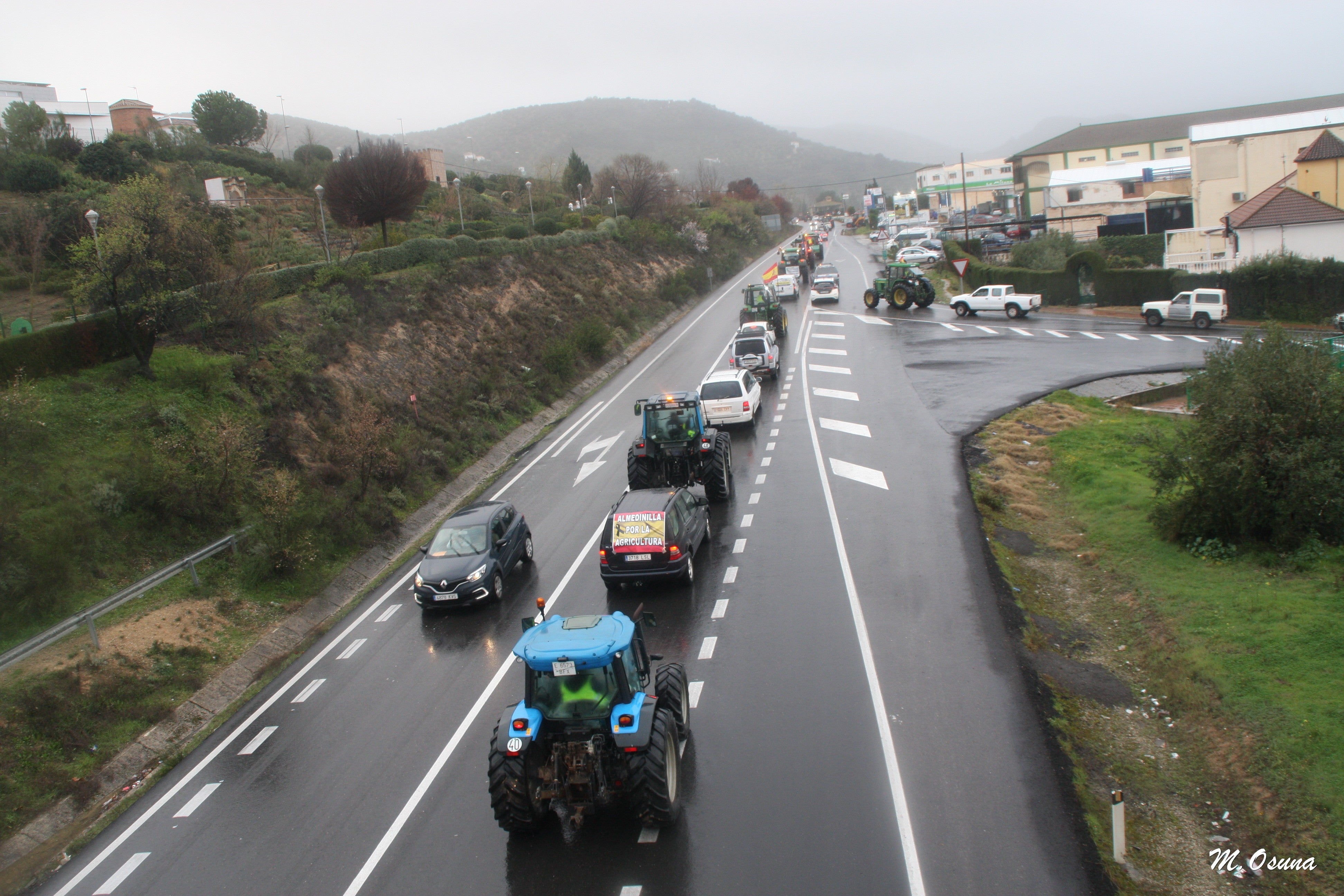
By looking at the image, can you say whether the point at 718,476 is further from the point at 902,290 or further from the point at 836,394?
the point at 902,290

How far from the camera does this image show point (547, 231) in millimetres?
56000

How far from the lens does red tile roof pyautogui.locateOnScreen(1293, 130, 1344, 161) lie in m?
48.3

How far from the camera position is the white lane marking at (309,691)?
13.8 metres

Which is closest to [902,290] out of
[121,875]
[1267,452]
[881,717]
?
[1267,452]

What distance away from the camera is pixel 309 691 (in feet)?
46.0

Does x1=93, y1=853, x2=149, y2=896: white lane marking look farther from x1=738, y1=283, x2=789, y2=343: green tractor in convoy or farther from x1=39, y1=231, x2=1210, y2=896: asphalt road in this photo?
x1=738, y1=283, x2=789, y2=343: green tractor in convoy

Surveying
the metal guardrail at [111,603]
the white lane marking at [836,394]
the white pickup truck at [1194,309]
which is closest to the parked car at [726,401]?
the white lane marking at [836,394]

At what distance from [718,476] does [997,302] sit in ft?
103

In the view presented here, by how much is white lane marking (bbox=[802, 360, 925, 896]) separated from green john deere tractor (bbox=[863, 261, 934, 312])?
32.1 m

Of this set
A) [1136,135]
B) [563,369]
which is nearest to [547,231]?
[563,369]

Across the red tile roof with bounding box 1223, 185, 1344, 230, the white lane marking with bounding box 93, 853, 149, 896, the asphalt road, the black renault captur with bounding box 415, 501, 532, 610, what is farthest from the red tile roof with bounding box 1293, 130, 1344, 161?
the white lane marking with bounding box 93, 853, 149, 896

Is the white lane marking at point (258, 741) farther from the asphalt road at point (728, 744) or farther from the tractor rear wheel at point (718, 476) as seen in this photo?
the tractor rear wheel at point (718, 476)

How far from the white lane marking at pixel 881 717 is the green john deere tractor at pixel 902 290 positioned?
105 feet

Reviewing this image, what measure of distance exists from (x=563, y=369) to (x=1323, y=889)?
30.3 metres
